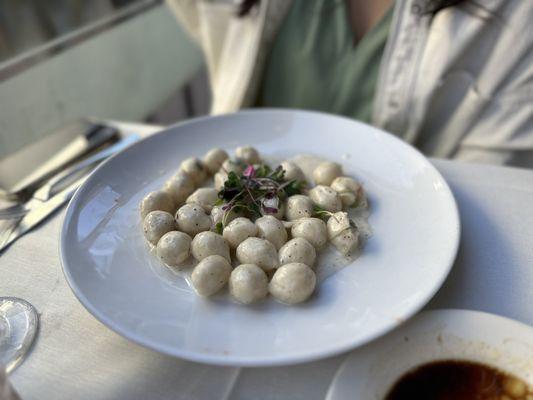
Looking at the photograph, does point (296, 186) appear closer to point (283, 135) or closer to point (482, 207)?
point (283, 135)

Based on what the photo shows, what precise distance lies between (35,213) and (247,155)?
388mm

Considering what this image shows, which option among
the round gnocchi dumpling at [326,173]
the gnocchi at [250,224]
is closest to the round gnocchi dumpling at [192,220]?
the gnocchi at [250,224]

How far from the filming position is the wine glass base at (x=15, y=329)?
0.49 meters

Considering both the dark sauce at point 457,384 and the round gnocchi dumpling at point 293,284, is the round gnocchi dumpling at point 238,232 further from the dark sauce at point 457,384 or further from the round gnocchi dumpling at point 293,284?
the dark sauce at point 457,384

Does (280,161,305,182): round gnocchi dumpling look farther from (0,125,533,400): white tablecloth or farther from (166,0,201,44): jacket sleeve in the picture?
(166,0,201,44): jacket sleeve

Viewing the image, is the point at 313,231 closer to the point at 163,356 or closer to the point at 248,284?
the point at 248,284

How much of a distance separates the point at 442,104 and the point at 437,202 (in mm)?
536

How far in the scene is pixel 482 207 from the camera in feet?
2.27

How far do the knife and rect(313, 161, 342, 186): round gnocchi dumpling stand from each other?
43 cm

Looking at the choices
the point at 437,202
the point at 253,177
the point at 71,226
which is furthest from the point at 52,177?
the point at 437,202

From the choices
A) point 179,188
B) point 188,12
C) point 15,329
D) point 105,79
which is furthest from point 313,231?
point 105,79

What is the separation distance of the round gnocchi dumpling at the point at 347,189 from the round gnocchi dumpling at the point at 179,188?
251 mm

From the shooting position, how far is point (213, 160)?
77cm

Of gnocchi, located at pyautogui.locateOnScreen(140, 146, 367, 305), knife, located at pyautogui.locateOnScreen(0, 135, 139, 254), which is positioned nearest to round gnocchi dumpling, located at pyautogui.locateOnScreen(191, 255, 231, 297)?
gnocchi, located at pyautogui.locateOnScreen(140, 146, 367, 305)
